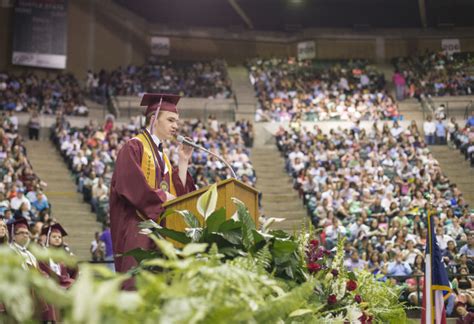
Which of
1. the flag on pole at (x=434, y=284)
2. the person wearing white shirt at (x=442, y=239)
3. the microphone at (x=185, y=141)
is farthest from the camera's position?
the person wearing white shirt at (x=442, y=239)

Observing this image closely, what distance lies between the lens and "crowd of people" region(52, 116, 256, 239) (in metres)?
16.4

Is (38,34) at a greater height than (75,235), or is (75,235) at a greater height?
(38,34)

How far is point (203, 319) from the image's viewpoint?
1661 mm

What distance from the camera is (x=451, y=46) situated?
2611 cm

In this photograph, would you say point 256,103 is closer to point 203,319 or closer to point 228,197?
point 228,197

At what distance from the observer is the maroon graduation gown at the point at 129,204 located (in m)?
4.08

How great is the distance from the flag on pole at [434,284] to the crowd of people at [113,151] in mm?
7671

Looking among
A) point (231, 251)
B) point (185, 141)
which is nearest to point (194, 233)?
point (231, 251)

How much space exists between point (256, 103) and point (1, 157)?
11.7 m

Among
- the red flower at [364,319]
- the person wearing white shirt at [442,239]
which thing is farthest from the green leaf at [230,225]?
the person wearing white shirt at [442,239]

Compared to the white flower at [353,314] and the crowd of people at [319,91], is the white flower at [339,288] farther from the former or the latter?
the crowd of people at [319,91]

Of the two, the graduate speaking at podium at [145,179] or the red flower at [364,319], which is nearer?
the red flower at [364,319]

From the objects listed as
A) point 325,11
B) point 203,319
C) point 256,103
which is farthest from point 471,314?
point 325,11

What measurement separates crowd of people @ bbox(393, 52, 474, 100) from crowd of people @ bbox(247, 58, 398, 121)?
0.82 m
